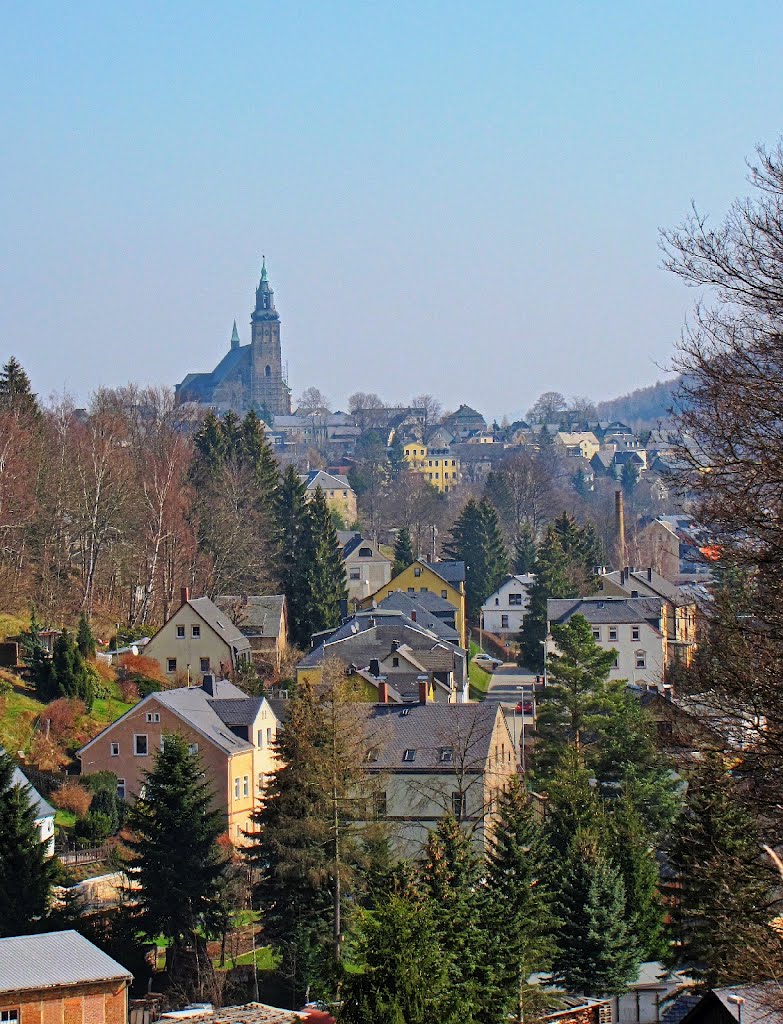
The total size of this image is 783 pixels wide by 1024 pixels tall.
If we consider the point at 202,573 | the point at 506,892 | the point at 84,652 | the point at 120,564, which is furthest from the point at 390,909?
the point at 202,573

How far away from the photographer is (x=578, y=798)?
3441cm

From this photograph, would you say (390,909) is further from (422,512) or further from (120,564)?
(422,512)

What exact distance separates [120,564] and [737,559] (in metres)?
49.5

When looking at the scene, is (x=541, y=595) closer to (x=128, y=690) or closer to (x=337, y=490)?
(x=128, y=690)

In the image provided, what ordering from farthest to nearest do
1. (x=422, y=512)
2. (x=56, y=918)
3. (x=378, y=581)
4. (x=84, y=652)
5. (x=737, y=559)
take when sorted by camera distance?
(x=422, y=512), (x=378, y=581), (x=84, y=652), (x=56, y=918), (x=737, y=559)

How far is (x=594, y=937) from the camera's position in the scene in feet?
95.7

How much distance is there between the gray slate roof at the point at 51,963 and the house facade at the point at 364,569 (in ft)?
183

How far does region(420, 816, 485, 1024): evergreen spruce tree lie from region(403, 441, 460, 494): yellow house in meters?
131

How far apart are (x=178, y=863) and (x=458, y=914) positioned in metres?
10.5

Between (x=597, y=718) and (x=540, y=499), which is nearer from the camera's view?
(x=597, y=718)

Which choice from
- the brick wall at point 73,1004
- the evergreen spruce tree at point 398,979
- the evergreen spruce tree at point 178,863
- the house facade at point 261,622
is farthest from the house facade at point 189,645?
the evergreen spruce tree at point 398,979

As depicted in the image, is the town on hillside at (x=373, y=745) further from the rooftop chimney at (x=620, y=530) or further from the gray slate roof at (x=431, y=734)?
the rooftop chimney at (x=620, y=530)

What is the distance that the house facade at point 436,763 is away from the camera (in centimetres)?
4081

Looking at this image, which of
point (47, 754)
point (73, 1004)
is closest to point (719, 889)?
point (73, 1004)
